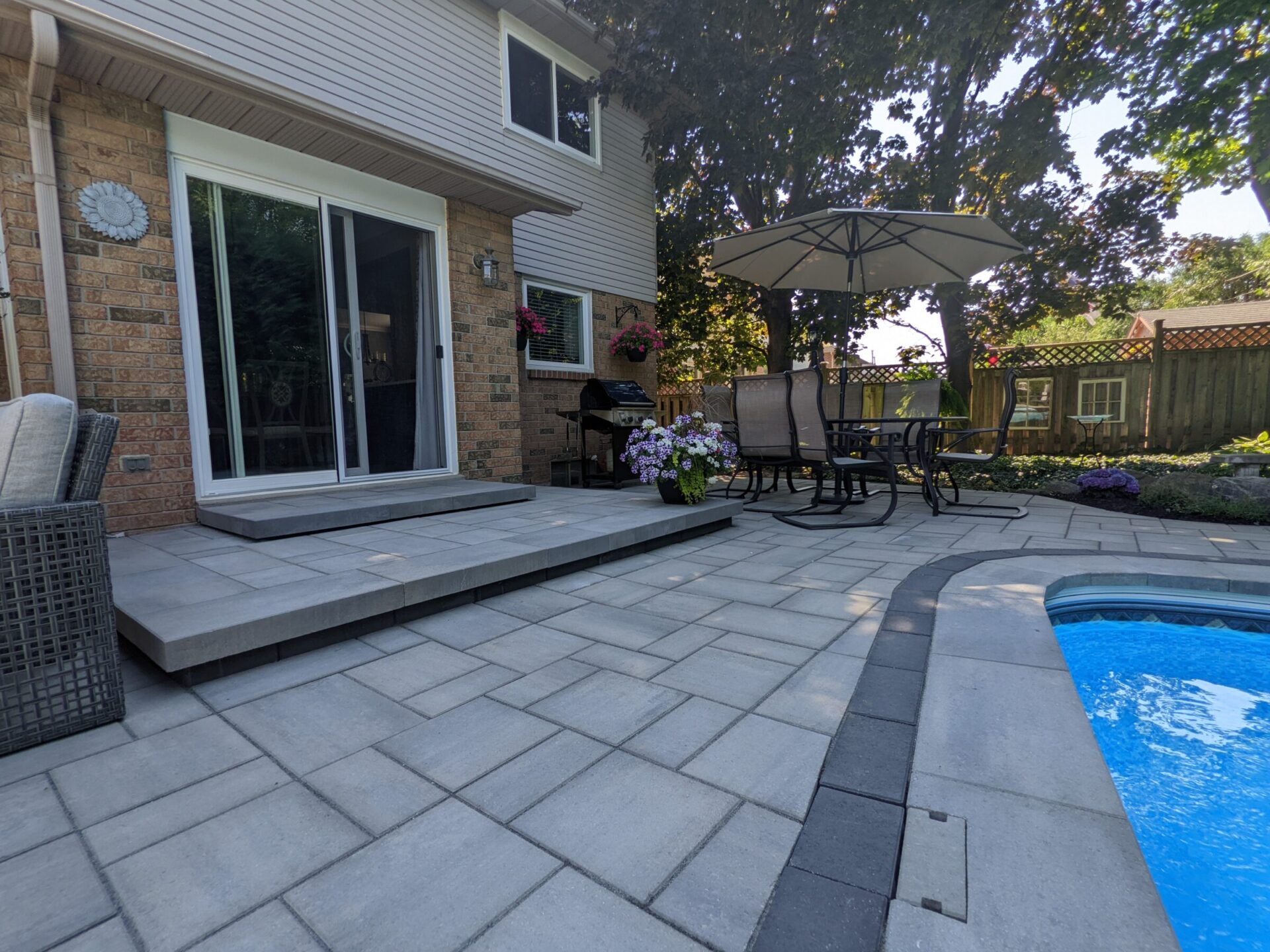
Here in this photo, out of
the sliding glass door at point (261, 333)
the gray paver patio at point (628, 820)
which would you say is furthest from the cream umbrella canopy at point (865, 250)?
the gray paver patio at point (628, 820)

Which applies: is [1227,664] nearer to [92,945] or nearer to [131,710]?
[92,945]

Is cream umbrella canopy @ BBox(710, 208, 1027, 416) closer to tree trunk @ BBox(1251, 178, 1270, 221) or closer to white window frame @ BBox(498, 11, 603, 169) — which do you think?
white window frame @ BBox(498, 11, 603, 169)

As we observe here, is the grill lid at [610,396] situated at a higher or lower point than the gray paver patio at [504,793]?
higher

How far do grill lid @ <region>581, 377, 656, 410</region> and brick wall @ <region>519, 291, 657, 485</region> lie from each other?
374 millimetres

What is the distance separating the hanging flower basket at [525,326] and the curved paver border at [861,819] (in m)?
4.75

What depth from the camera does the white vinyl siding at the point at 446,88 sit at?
434cm

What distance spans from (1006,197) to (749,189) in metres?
3.40

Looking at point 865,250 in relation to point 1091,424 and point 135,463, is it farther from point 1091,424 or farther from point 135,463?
point 1091,424

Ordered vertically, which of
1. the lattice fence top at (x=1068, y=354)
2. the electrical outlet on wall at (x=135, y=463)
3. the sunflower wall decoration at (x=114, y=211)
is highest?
the sunflower wall decoration at (x=114, y=211)

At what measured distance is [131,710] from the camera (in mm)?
1718

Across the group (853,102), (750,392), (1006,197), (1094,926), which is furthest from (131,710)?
(1006,197)

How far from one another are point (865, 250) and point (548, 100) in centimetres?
400

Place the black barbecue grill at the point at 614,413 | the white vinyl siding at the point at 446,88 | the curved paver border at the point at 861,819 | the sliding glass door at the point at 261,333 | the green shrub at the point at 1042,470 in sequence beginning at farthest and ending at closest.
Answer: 1. the black barbecue grill at the point at 614,413
2. the green shrub at the point at 1042,470
3. the white vinyl siding at the point at 446,88
4. the sliding glass door at the point at 261,333
5. the curved paver border at the point at 861,819

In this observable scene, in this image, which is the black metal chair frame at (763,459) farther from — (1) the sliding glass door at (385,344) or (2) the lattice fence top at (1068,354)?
(2) the lattice fence top at (1068,354)
